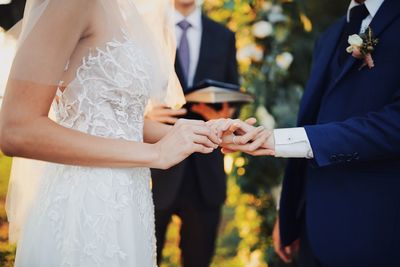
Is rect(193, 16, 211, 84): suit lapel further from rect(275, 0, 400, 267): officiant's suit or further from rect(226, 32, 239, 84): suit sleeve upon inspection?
rect(275, 0, 400, 267): officiant's suit

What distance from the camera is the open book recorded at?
2498mm

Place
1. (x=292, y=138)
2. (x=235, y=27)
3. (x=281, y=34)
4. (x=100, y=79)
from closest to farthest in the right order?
1. (x=100, y=79)
2. (x=292, y=138)
3. (x=281, y=34)
4. (x=235, y=27)

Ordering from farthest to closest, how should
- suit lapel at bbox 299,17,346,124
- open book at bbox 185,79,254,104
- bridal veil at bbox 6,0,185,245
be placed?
open book at bbox 185,79,254,104 → suit lapel at bbox 299,17,346,124 → bridal veil at bbox 6,0,185,245

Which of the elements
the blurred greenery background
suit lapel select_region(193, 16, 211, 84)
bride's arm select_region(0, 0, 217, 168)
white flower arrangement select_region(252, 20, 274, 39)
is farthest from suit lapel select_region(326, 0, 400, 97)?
white flower arrangement select_region(252, 20, 274, 39)

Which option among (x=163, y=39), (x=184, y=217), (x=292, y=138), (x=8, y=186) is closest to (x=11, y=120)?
(x=8, y=186)

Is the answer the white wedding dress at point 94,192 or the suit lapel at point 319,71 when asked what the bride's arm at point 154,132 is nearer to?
the white wedding dress at point 94,192

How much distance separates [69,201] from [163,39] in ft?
2.72

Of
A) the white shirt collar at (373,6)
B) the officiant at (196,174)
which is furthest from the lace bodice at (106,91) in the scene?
the officiant at (196,174)

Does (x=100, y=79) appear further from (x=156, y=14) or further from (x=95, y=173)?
(x=156, y=14)

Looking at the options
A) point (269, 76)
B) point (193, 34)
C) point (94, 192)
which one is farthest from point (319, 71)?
point (269, 76)

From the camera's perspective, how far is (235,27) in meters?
4.35

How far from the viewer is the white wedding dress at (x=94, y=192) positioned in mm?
1521

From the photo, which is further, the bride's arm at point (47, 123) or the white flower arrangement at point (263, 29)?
the white flower arrangement at point (263, 29)

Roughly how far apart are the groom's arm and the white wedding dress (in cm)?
75
